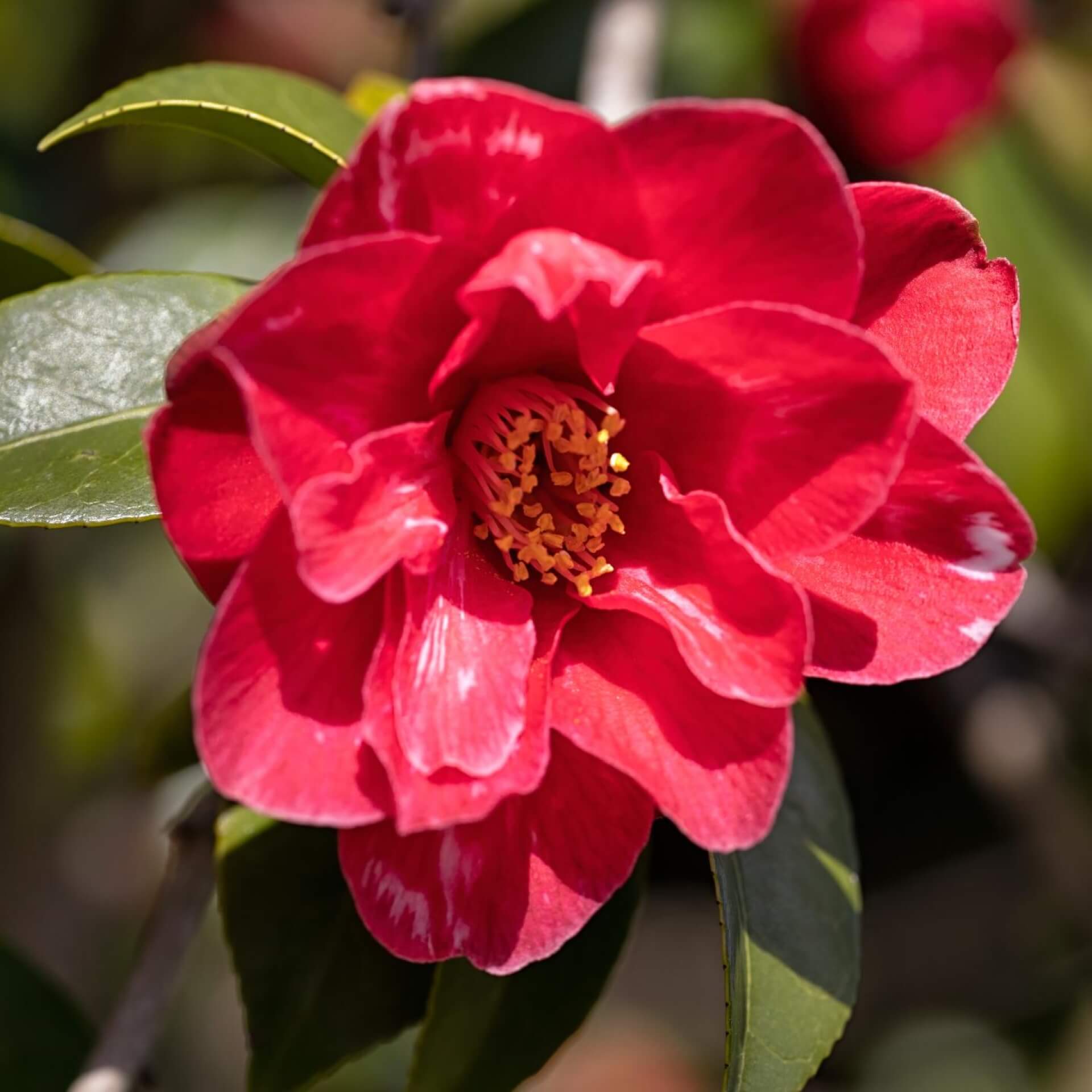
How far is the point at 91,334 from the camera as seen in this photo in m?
0.87

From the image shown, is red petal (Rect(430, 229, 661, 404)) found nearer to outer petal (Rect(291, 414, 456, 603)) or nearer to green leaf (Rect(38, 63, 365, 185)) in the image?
outer petal (Rect(291, 414, 456, 603))

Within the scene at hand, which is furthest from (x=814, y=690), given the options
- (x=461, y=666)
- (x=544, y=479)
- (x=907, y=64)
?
(x=461, y=666)

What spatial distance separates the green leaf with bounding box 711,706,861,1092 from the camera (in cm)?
82

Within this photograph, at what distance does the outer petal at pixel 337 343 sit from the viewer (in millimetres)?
639

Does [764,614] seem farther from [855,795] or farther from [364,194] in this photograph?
[855,795]

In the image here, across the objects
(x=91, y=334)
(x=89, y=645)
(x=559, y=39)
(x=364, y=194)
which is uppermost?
(x=364, y=194)

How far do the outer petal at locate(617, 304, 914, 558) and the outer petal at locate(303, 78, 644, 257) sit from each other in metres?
0.08

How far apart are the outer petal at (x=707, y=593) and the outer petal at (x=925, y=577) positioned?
0.04 metres

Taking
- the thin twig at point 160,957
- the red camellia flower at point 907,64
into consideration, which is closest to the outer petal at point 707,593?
the thin twig at point 160,957

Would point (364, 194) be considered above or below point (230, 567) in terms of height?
above

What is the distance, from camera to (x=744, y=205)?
0.70 m

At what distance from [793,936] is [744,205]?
489 mm

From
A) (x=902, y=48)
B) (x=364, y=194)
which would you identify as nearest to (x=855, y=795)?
(x=902, y=48)

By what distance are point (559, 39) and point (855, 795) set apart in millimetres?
1474
